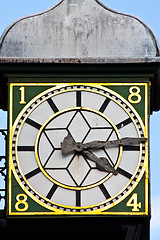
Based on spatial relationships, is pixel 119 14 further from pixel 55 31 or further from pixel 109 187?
pixel 109 187

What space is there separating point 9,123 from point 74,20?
1489 mm

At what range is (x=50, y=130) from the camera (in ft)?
62.4

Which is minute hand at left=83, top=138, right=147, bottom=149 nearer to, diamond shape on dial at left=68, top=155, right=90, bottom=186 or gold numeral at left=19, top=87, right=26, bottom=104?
diamond shape on dial at left=68, top=155, right=90, bottom=186

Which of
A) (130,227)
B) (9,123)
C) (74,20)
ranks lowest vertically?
(130,227)

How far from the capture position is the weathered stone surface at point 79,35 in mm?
19328

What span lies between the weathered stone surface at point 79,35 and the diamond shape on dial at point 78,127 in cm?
74

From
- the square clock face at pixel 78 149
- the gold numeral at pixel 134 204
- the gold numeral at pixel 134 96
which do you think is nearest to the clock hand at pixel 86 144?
the square clock face at pixel 78 149

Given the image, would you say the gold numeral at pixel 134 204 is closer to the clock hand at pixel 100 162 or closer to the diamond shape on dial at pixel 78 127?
the clock hand at pixel 100 162

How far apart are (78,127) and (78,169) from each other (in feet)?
1.65

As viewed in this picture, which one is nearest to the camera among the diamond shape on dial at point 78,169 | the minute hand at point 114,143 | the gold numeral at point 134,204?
the gold numeral at point 134,204

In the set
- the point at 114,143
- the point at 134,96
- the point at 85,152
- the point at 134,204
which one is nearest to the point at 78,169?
the point at 85,152

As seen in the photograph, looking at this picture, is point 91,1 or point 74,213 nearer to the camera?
point 74,213

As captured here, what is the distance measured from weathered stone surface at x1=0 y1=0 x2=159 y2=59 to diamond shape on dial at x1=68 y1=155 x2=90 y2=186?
124 centimetres

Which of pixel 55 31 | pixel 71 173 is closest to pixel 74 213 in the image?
pixel 71 173
